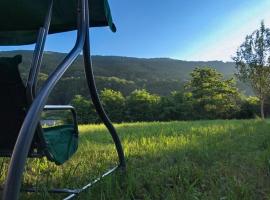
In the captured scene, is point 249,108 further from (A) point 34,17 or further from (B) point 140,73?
(B) point 140,73

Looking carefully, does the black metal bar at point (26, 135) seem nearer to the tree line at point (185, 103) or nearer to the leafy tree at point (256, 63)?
the leafy tree at point (256, 63)

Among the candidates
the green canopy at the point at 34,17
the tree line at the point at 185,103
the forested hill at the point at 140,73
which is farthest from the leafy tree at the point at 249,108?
the green canopy at the point at 34,17

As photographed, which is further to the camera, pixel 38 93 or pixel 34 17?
pixel 34 17

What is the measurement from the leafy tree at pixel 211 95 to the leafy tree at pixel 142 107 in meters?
4.77

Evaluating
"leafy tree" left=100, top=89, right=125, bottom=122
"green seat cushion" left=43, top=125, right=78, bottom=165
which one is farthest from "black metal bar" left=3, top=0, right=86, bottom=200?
"leafy tree" left=100, top=89, right=125, bottom=122

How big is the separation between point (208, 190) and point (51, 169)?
1479 mm

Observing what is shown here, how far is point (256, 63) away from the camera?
32719mm

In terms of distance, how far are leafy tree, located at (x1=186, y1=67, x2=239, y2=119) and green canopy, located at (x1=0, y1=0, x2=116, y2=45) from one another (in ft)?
145

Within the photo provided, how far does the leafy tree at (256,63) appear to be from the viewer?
33.0 m

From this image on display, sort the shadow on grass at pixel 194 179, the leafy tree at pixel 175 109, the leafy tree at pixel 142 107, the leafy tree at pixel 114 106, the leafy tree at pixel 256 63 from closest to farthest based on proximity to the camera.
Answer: the shadow on grass at pixel 194 179 → the leafy tree at pixel 256 63 → the leafy tree at pixel 175 109 → the leafy tree at pixel 142 107 → the leafy tree at pixel 114 106

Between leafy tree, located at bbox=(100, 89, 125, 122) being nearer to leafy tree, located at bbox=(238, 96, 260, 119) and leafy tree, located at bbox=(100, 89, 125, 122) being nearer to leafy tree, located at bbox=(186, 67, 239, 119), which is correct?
leafy tree, located at bbox=(186, 67, 239, 119)

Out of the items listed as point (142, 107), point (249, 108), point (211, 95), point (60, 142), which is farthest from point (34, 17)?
point (142, 107)

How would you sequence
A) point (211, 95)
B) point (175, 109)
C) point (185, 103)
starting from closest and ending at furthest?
point (175, 109), point (185, 103), point (211, 95)

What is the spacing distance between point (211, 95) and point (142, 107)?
8750 mm
